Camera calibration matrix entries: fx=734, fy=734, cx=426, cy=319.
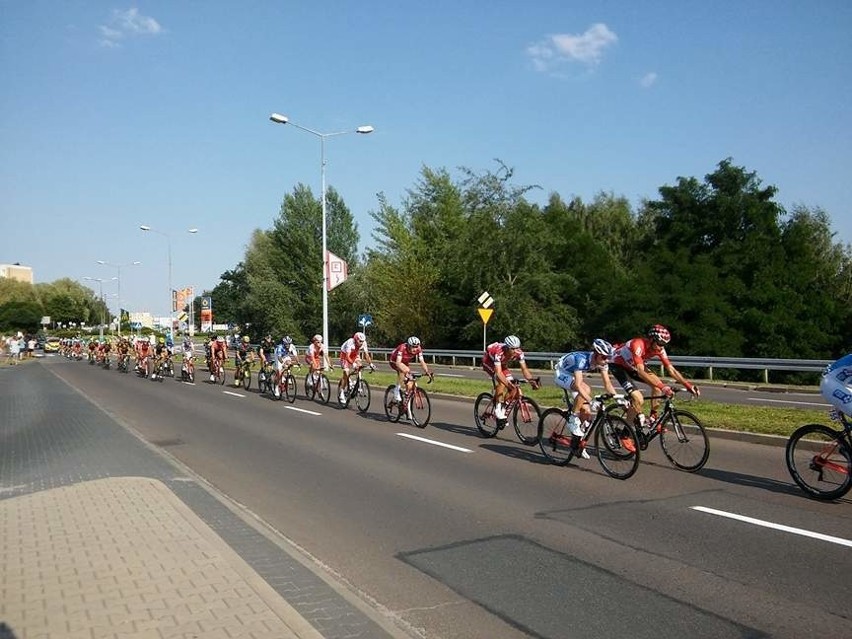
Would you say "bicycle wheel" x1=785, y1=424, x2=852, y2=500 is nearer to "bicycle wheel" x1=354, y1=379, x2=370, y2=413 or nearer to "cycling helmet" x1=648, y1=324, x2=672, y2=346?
"cycling helmet" x1=648, y1=324, x2=672, y2=346

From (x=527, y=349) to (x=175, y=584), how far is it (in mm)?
38246

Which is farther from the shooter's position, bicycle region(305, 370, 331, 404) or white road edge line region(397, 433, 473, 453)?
bicycle region(305, 370, 331, 404)

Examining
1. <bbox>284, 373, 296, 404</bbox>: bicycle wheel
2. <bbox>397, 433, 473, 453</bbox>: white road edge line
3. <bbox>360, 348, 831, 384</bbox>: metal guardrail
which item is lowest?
<bbox>397, 433, 473, 453</bbox>: white road edge line

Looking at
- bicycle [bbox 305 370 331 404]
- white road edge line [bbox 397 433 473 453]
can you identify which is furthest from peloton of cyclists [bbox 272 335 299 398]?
white road edge line [bbox 397 433 473 453]

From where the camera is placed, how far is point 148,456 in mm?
10867

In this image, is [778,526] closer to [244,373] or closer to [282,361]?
[282,361]

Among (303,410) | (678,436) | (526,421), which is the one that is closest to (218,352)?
(303,410)

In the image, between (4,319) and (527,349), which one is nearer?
(527,349)

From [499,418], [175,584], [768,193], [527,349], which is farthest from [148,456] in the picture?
[768,193]

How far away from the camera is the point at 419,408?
558 inches

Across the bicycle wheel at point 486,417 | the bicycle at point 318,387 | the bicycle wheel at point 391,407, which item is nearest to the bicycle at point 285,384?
the bicycle at point 318,387

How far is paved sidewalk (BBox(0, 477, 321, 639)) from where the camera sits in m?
4.24

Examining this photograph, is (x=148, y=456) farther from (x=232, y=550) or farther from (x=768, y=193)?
(x=768, y=193)

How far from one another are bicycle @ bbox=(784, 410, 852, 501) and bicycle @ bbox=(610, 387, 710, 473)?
1.26m
